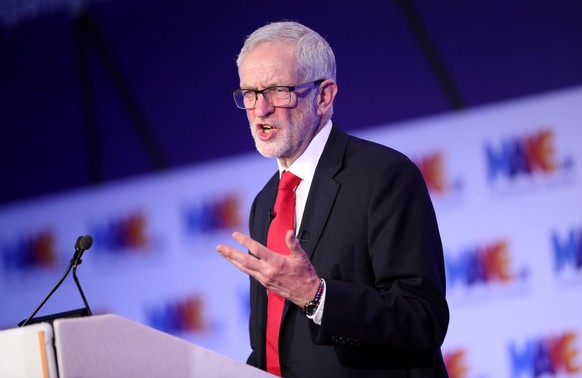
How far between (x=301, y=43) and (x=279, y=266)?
741 mm

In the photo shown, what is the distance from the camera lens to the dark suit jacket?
6.11 ft

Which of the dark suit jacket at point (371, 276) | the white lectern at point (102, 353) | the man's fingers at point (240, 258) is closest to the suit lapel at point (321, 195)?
the dark suit jacket at point (371, 276)

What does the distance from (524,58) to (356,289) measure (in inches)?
92.2

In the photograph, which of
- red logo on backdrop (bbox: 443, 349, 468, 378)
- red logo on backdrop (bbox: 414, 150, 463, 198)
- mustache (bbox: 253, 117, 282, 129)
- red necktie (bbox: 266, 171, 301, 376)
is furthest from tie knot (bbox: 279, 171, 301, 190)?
red logo on backdrop (bbox: 443, 349, 468, 378)

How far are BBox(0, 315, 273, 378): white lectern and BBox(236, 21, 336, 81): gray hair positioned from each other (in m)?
0.88

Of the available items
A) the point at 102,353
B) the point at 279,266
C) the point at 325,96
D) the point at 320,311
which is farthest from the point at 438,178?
the point at 102,353

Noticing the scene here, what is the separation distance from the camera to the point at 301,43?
221cm

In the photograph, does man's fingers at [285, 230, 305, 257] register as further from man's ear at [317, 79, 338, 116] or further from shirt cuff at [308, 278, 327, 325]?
man's ear at [317, 79, 338, 116]

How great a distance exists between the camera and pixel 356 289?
187cm

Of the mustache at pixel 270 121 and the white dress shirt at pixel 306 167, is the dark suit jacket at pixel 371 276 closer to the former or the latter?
the white dress shirt at pixel 306 167

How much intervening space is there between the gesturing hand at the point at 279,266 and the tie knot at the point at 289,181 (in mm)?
483

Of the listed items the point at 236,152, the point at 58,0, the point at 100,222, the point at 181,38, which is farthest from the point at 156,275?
the point at 58,0

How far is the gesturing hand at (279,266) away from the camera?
1680mm

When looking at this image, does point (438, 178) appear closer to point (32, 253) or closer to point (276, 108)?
point (276, 108)
